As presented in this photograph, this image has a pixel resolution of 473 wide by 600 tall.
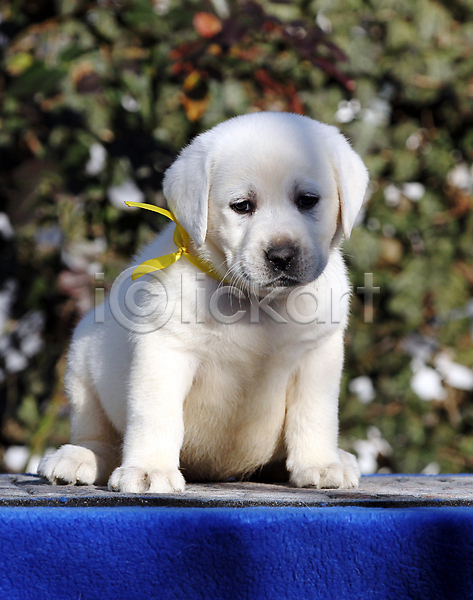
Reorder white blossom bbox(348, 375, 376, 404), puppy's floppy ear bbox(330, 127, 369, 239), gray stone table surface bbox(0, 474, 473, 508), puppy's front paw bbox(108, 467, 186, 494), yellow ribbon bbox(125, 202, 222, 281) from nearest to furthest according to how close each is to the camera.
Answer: gray stone table surface bbox(0, 474, 473, 508) < puppy's front paw bbox(108, 467, 186, 494) < yellow ribbon bbox(125, 202, 222, 281) < puppy's floppy ear bbox(330, 127, 369, 239) < white blossom bbox(348, 375, 376, 404)

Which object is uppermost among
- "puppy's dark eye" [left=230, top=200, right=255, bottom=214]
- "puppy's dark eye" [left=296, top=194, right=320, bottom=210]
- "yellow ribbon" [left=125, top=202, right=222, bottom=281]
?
"puppy's dark eye" [left=296, top=194, right=320, bottom=210]

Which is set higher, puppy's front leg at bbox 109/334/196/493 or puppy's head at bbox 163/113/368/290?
puppy's head at bbox 163/113/368/290

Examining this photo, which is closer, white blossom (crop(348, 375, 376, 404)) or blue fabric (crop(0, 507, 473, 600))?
blue fabric (crop(0, 507, 473, 600))

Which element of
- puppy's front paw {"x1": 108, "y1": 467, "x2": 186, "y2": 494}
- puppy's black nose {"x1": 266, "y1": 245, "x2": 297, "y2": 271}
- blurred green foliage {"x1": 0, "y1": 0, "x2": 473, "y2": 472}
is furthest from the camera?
blurred green foliage {"x1": 0, "y1": 0, "x2": 473, "y2": 472}

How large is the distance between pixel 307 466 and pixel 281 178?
0.94 meters

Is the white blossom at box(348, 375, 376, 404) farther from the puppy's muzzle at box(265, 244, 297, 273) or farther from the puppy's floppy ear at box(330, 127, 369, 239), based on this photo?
the puppy's muzzle at box(265, 244, 297, 273)

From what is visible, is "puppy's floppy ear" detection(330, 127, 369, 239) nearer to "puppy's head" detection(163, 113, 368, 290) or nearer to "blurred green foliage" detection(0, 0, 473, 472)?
"puppy's head" detection(163, 113, 368, 290)

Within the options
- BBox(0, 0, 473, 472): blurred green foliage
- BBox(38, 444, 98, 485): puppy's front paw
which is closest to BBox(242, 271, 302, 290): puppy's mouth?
BBox(38, 444, 98, 485): puppy's front paw

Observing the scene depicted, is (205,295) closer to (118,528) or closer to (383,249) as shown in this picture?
(118,528)

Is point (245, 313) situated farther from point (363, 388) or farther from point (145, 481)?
point (363, 388)

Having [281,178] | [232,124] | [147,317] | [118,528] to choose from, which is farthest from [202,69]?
[118,528]

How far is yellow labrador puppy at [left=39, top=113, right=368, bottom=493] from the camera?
2242mm

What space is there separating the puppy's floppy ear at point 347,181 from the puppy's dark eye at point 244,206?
324 mm

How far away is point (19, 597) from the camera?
4.98 ft
